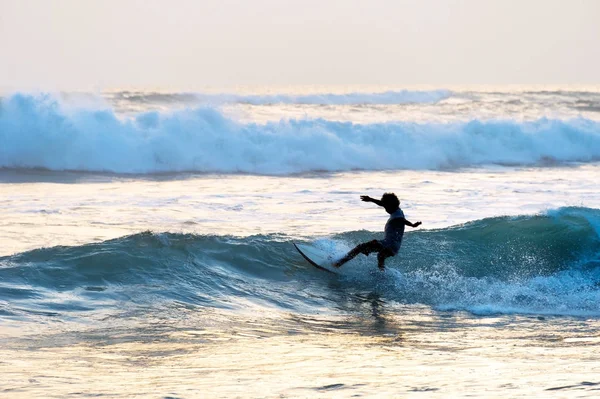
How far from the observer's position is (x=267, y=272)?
11.3m

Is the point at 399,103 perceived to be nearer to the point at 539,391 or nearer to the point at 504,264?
the point at 504,264

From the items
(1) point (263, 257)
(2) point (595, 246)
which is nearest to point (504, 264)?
(2) point (595, 246)

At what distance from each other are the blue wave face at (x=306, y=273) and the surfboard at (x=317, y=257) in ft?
0.39

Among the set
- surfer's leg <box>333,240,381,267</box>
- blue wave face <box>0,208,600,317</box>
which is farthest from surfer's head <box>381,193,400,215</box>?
blue wave face <box>0,208,600,317</box>

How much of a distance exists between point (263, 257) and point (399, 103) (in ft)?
122

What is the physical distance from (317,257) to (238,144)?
617 inches

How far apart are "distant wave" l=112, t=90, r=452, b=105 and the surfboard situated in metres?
29.0

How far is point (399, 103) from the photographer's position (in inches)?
1891

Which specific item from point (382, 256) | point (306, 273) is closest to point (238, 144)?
point (306, 273)

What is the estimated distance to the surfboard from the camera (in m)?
11.1

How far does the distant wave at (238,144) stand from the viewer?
81.5ft

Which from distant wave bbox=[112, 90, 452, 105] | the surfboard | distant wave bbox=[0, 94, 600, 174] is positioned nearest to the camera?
the surfboard

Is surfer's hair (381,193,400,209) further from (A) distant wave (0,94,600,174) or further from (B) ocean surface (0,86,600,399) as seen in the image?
(A) distant wave (0,94,600,174)

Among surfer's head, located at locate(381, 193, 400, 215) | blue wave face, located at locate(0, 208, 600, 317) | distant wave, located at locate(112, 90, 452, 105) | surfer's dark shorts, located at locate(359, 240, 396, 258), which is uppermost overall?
distant wave, located at locate(112, 90, 452, 105)
